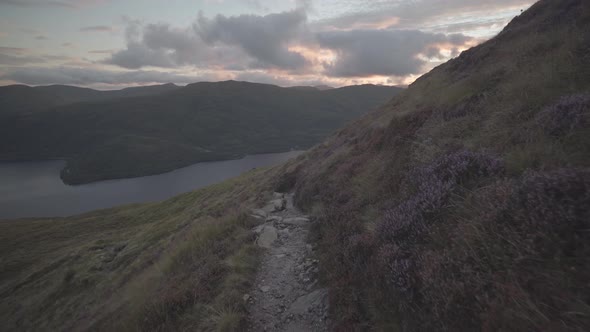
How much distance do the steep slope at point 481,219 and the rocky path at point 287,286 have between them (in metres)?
0.57

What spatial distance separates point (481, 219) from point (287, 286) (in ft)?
14.9

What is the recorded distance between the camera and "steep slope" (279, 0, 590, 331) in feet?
8.57

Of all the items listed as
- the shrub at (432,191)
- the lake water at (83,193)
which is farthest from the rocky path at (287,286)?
the lake water at (83,193)

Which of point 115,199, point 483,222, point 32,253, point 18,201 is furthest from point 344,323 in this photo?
point 18,201

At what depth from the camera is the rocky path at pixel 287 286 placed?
534 centimetres

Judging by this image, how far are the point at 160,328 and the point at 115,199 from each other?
17185cm

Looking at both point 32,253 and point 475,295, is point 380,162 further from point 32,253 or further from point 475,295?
point 32,253

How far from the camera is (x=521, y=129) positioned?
5262mm

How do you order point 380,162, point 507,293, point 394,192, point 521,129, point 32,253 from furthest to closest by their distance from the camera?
point 32,253
point 380,162
point 394,192
point 521,129
point 507,293

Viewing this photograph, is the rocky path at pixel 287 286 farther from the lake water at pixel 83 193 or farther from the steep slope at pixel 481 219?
the lake water at pixel 83 193

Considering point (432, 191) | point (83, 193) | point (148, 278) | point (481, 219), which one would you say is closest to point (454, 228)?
point (481, 219)

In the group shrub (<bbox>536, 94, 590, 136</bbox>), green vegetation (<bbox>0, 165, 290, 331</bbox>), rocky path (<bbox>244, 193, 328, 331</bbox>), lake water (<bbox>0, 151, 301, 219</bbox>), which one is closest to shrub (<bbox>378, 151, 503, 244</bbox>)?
shrub (<bbox>536, 94, 590, 136</bbox>)

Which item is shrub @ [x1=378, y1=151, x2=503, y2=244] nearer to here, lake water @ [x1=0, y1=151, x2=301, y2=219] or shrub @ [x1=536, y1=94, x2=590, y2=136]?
shrub @ [x1=536, y1=94, x2=590, y2=136]

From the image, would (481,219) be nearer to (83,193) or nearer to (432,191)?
(432,191)
